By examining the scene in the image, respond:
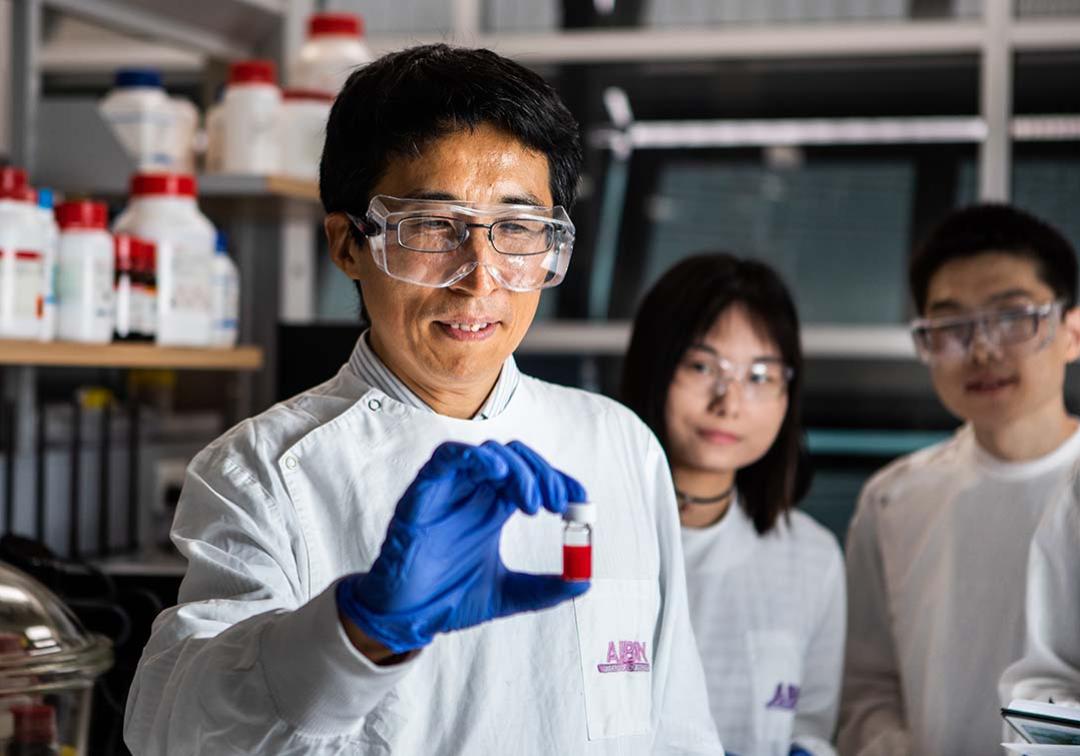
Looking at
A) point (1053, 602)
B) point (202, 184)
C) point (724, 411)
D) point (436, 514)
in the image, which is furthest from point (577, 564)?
point (202, 184)

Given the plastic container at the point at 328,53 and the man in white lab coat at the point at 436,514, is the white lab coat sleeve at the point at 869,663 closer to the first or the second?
the man in white lab coat at the point at 436,514

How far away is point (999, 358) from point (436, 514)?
1418 millimetres

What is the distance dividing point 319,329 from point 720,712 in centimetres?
106

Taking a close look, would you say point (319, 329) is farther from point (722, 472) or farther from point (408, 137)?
point (408, 137)

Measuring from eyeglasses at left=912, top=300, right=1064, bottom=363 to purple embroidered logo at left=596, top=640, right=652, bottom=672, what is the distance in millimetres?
1033

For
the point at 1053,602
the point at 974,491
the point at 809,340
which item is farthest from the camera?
the point at 809,340

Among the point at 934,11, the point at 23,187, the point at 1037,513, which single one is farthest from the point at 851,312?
the point at 23,187

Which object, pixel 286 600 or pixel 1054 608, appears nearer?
pixel 286 600

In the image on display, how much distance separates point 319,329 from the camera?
245cm

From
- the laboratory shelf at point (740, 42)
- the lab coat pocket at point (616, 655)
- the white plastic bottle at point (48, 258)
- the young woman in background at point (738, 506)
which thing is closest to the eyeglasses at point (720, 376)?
the young woman in background at point (738, 506)

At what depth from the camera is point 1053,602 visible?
191cm

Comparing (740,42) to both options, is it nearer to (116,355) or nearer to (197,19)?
(197,19)

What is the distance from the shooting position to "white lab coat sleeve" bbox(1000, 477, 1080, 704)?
186 centimetres

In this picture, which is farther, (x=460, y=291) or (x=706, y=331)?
(x=706, y=331)
